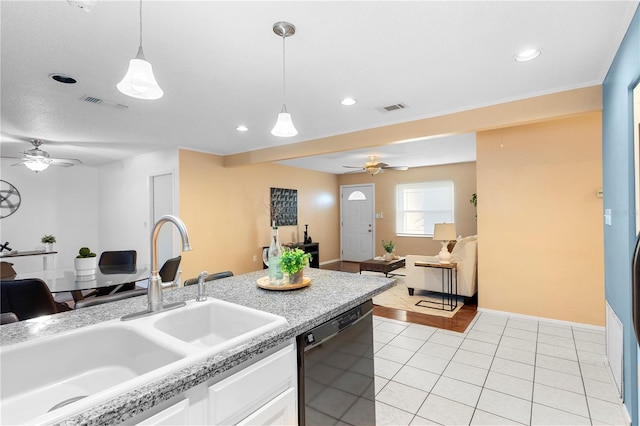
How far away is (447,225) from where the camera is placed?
174 inches

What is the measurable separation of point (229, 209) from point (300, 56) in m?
3.91

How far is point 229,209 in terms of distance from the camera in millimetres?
5660

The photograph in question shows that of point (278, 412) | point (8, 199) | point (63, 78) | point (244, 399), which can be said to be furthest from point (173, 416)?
point (8, 199)

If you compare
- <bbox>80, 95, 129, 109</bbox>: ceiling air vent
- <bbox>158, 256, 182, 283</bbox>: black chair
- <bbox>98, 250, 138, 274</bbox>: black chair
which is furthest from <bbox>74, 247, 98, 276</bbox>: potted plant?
<bbox>80, 95, 129, 109</bbox>: ceiling air vent

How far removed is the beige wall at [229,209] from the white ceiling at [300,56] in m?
1.50

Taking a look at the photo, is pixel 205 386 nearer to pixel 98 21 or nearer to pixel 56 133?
pixel 98 21

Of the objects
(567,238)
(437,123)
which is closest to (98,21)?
(437,123)

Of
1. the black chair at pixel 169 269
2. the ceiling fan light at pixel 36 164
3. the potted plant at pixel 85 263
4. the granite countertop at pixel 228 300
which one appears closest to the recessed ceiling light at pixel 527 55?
the granite countertop at pixel 228 300

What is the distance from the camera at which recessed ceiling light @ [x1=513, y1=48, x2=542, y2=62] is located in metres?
2.16

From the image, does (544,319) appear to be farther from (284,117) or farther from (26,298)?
(26,298)

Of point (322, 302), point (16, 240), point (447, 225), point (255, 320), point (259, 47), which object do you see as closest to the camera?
point (255, 320)

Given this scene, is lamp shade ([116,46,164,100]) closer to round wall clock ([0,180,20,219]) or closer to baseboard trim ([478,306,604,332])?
baseboard trim ([478,306,604,332])

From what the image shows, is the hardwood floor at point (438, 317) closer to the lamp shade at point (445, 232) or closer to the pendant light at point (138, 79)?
the lamp shade at point (445, 232)

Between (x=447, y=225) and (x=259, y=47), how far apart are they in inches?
136
